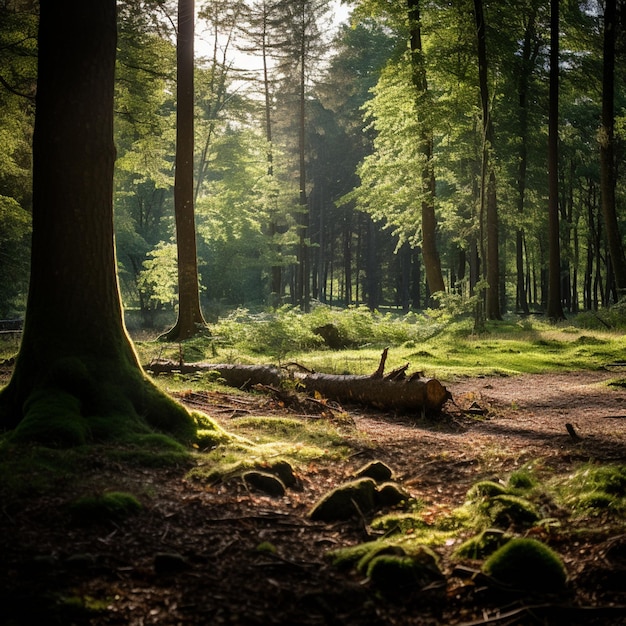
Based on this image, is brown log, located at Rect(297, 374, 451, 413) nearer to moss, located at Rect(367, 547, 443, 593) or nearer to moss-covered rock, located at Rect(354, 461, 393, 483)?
moss-covered rock, located at Rect(354, 461, 393, 483)

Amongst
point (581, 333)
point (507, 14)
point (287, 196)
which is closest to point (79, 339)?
point (581, 333)

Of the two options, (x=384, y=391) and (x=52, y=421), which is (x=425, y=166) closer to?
(x=384, y=391)

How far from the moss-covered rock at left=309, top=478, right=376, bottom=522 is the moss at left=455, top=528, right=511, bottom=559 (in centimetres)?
79

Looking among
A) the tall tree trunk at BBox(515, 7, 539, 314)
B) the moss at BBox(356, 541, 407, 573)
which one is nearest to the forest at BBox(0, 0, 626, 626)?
the moss at BBox(356, 541, 407, 573)

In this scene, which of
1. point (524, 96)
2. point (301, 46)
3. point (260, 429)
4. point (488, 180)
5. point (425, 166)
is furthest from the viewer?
point (301, 46)

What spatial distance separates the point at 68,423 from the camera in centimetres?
497

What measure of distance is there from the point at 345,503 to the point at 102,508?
170 centimetres

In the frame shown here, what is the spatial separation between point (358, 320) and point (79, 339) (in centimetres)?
1338

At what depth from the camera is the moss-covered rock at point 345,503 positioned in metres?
4.21

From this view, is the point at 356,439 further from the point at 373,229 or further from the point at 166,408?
the point at 373,229

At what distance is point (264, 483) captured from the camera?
4691 millimetres

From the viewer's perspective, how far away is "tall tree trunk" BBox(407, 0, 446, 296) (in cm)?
2086

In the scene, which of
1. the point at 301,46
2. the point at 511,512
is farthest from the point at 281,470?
the point at 301,46

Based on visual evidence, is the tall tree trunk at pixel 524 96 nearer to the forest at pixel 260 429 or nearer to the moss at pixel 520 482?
the forest at pixel 260 429
